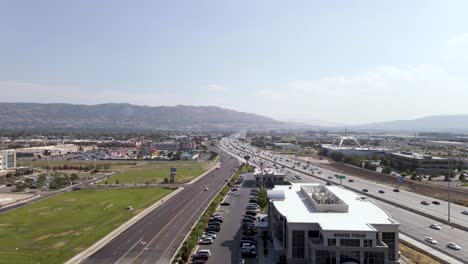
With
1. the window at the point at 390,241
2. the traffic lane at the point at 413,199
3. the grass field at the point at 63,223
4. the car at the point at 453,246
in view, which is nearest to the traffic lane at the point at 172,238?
the grass field at the point at 63,223

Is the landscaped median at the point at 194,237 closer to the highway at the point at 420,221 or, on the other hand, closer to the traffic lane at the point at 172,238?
the traffic lane at the point at 172,238

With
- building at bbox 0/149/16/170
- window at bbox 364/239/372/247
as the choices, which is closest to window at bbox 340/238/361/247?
window at bbox 364/239/372/247

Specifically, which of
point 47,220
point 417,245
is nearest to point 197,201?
point 47,220

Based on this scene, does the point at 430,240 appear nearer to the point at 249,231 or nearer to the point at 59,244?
the point at 249,231

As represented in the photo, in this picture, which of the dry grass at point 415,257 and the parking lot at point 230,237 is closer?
the dry grass at point 415,257

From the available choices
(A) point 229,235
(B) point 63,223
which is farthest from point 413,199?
(B) point 63,223

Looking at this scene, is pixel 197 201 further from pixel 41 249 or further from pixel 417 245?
pixel 417 245

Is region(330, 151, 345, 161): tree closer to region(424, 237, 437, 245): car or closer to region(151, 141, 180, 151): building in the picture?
region(151, 141, 180, 151): building
